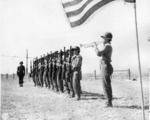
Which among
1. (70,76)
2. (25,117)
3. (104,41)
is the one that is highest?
(104,41)

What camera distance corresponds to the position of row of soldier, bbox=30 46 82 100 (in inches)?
409

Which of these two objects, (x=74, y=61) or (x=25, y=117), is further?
(x=74, y=61)

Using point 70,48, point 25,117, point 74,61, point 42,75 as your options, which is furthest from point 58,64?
point 25,117

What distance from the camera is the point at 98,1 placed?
5680 millimetres

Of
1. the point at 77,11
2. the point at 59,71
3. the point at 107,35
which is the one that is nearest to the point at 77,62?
the point at 107,35

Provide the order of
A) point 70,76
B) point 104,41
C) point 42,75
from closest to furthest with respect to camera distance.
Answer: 1. point 104,41
2. point 70,76
3. point 42,75

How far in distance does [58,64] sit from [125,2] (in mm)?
8562

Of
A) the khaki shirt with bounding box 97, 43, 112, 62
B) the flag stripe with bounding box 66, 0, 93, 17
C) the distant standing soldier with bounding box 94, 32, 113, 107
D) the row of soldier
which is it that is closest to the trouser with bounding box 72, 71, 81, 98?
the row of soldier

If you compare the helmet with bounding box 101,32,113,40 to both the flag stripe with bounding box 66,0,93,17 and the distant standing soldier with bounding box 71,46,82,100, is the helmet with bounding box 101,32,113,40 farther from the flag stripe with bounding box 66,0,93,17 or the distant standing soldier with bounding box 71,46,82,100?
the distant standing soldier with bounding box 71,46,82,100

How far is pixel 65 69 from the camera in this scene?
12.9 m

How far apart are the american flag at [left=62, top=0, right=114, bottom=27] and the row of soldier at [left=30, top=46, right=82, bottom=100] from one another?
427cm

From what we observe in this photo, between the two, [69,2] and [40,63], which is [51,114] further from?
[40,63]

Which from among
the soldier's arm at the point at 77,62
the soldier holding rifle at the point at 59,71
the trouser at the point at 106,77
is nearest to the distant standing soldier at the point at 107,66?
the trouser at the point at 106,77

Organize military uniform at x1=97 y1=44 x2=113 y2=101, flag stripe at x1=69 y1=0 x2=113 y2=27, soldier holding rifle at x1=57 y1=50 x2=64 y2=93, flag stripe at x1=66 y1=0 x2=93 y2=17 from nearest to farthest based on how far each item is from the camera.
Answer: flag stripe at x1=69 y1=0 x2=113 y2=27 → flag stripe at x1=66 y1=0 x2=93 y2=17 → military uniform at x1=97 y1=44 x2=113 y2=101 → soldier holding rifle at x1=57 y1=50 x2=64 y2=93
